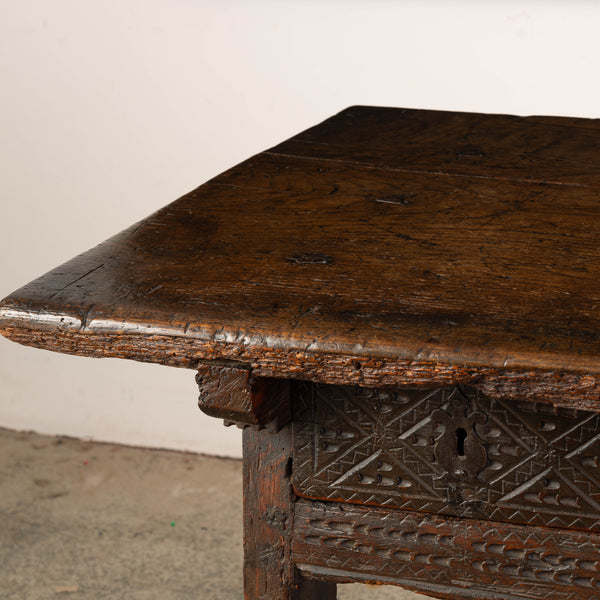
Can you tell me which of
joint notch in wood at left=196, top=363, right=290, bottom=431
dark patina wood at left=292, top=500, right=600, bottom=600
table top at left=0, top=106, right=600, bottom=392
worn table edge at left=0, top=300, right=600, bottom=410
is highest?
→ table top at left=0, top=106, right=600, bottom=392

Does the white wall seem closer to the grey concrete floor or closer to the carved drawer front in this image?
the grey concrete floor

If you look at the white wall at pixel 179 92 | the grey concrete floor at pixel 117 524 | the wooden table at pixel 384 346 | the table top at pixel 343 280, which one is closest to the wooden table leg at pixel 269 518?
the wooden table at pixel 384 346

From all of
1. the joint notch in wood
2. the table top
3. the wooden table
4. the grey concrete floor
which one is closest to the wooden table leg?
the wooden table

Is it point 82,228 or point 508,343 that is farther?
point 82,228

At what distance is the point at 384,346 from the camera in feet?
2.72

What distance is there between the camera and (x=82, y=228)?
2924 millimetres

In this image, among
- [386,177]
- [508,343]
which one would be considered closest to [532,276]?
[508,343]

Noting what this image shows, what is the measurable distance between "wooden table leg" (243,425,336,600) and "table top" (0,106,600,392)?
0.24 m

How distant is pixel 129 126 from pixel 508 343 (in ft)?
7.13

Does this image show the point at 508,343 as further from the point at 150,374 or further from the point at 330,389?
the point at 150,374

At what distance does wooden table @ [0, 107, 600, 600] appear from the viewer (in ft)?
2.77

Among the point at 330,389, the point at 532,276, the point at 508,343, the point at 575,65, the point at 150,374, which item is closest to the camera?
the point at 508,343

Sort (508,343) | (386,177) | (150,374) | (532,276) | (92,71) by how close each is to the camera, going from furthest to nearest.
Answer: (150,374) < (92,71) < (386,177) < (532,276) < (508,343)

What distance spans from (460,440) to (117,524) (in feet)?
5.84
